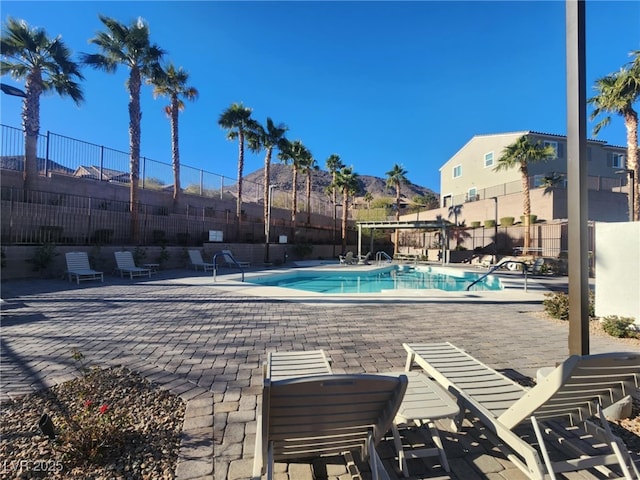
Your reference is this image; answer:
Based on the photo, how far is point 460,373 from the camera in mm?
2738

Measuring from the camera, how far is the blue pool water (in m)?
13.0

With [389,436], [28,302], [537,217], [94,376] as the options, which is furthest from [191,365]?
[537,217]

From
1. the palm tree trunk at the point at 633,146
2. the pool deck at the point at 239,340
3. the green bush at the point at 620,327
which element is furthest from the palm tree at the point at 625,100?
the green bush at the point at 620,327

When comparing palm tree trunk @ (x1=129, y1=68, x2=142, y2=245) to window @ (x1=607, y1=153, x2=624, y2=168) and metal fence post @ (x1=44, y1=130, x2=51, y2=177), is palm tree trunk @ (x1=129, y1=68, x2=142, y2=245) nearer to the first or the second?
metal fence post @ (x1=44, y1=130, x2=51, y2=177)

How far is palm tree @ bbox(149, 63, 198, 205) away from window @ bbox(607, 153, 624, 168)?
33.4 m

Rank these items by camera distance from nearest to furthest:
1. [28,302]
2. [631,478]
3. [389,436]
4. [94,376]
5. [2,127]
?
[631,478], [389,436], [94,376], [28,302], [2,127]

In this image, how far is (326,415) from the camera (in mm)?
1545

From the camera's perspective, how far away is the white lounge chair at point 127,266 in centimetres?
1166

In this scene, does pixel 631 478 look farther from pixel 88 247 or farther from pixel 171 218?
pixel 171 218

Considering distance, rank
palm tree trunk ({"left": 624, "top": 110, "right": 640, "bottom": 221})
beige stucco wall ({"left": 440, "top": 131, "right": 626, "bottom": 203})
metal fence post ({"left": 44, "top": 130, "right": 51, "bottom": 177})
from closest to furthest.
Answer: metal fence post ({"left": 44, "top": 130, "right": 51, "bottom": 177})
palm tree trunk ({"left": 624, "top": 110, "right": 640, "bottom": 221})
beige stucco wall ({"left": 440, "top": 131, "right": 626, "bottom": 203})

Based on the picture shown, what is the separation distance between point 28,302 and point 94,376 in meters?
5.71

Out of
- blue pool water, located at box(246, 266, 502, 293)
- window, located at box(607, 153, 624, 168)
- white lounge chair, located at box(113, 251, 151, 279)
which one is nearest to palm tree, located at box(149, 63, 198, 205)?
white lounge chair, located at box(113, 251, 151, 279)

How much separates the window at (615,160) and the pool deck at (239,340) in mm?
27367

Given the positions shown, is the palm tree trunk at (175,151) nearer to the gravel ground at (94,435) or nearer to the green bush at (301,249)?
the green bush at (301,249)
